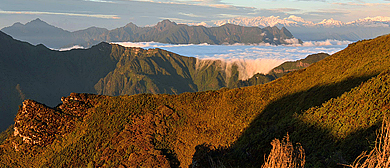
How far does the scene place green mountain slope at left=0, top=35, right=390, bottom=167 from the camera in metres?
41.5

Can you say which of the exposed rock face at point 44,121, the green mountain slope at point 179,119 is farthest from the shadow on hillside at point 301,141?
the exposed rock face at point 44,121

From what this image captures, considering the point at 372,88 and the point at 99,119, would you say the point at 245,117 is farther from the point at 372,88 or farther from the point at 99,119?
the point at 99,119

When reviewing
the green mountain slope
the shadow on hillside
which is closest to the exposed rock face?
the green mountain slope

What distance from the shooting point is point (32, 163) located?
52.3 m

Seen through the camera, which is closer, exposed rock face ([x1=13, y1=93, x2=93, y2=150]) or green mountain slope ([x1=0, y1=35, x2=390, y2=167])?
→ green mountain slope ([x1=0, y1=35, x2=390, y2=167])

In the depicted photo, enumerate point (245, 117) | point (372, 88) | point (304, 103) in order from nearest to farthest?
1. point (372, 88)
2. point (304, 103)
3. point (245, 117)

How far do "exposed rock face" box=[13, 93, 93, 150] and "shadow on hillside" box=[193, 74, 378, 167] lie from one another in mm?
39592

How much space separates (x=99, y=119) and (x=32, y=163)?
15742mm

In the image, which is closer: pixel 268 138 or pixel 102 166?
pixel 268 138

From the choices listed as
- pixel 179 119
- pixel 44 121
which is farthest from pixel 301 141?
pixel 44 121

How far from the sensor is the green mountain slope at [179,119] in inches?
1635

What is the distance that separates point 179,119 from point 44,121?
1250 inches

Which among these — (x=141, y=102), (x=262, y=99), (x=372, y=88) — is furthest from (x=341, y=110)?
(x=141, y=102)

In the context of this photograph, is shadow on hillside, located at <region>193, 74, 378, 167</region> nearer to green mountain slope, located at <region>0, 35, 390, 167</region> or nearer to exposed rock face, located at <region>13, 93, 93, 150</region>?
green mountain slope, located at <region>0, 35, 390, 167</region>
